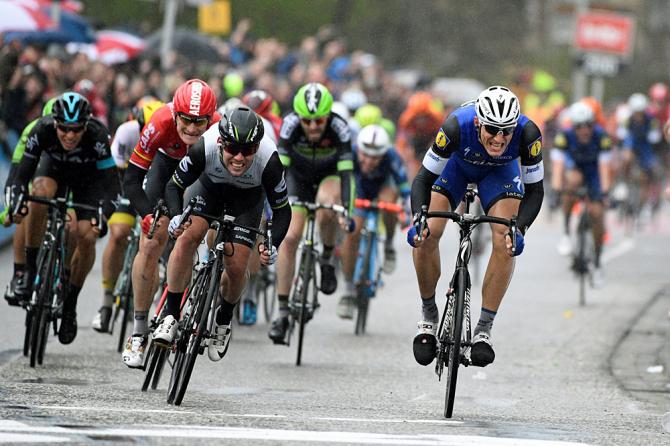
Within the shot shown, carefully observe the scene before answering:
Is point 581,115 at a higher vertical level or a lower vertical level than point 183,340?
higher

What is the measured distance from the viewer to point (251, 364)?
1216cm

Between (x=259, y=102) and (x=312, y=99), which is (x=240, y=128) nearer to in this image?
(x=312, y=99)

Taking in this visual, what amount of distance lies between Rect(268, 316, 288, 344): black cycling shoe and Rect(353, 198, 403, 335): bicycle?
6.38ft

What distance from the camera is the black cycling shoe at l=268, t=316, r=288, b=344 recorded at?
485 inches

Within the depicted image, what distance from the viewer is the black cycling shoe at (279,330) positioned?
40.4 feet

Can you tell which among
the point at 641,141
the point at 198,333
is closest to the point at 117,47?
the point at 641,141

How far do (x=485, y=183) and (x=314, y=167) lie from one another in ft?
10.5

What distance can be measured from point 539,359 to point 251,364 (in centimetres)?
258

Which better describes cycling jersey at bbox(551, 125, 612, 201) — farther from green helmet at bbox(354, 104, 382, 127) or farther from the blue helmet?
the blue helmet

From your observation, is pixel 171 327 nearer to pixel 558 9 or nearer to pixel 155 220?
pixel 155 220

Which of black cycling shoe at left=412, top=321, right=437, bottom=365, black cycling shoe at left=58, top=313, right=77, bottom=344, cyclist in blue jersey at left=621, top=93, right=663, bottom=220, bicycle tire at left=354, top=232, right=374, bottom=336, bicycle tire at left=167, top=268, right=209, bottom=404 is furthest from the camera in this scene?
cyclist in blue jersey at left=621, top=93, right=663, bottom=220

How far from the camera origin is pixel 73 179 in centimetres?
1173

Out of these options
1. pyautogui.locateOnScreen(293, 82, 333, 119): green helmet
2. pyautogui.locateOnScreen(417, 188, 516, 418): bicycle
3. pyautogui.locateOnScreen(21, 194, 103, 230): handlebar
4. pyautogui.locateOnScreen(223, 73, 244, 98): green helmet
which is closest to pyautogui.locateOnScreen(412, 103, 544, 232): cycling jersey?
pyautogui.locateOnScreen(417, 188, 516, 418): bicycle

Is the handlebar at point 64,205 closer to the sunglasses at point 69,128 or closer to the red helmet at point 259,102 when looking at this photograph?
the sunglasses at point 69,128
